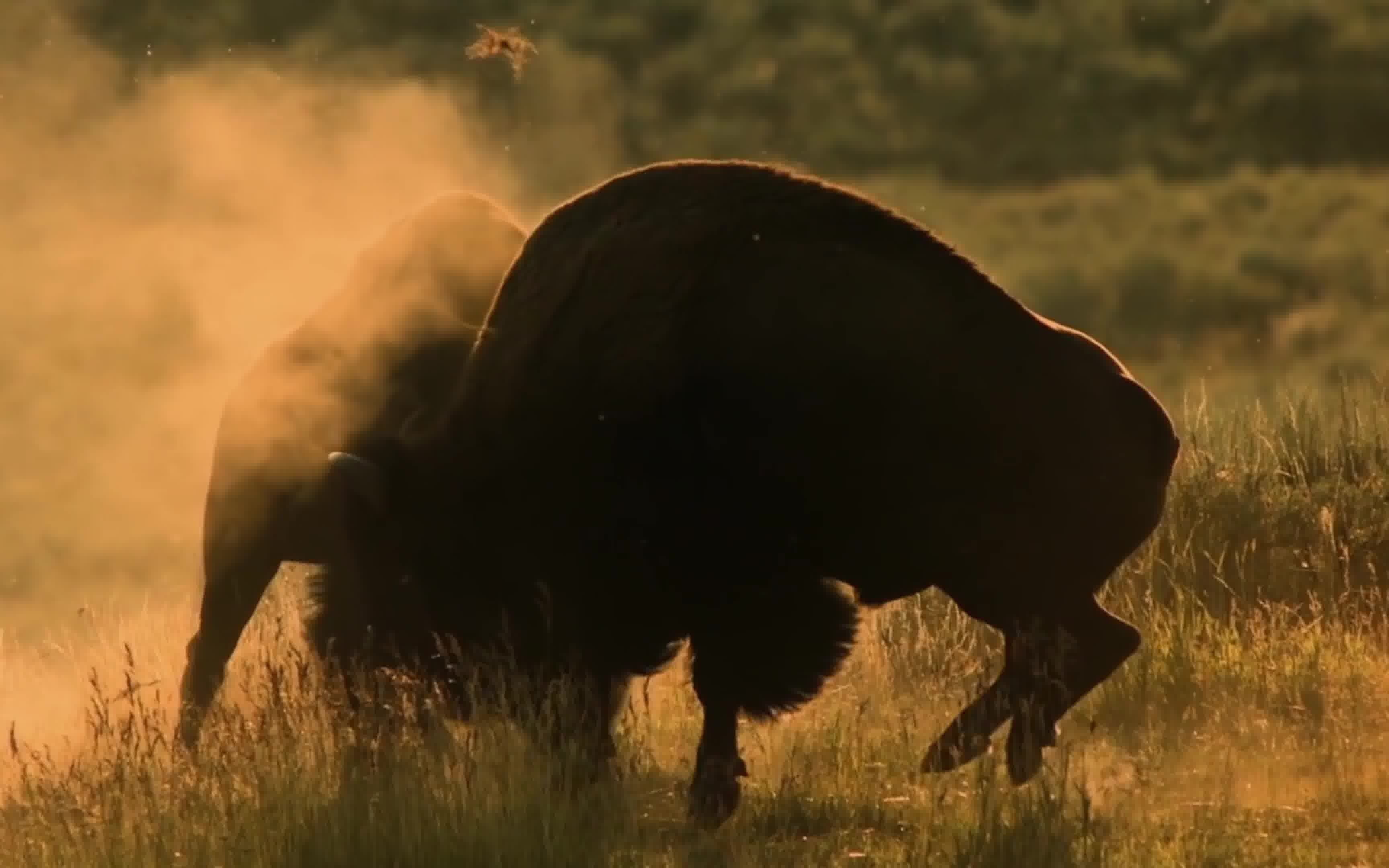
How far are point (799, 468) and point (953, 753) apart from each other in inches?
41.6

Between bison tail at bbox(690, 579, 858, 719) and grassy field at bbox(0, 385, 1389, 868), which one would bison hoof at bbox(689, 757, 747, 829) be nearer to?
grassy field at bbox(0, 385, 1389, 868)

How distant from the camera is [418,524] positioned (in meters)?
7.46

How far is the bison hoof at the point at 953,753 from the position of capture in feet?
22.9

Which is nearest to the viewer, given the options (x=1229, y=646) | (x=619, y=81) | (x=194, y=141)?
(x=1229, y=646)

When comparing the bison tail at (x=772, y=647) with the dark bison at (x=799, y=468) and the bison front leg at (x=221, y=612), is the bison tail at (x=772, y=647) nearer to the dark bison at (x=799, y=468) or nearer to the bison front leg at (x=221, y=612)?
the dark bison at (x=799, y=468)

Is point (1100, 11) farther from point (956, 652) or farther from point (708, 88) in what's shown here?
point (956, 652)

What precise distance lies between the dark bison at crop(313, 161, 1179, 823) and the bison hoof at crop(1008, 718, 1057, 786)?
1 cm

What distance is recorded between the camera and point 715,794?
675cm

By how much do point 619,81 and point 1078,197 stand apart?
10428 millimetres

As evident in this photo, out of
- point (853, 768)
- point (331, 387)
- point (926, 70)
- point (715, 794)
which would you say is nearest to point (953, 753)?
point (853, 768)

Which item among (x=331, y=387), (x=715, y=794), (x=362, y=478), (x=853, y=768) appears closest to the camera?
(x=715, y=794)

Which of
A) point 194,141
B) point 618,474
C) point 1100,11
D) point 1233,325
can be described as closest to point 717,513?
point 618,474

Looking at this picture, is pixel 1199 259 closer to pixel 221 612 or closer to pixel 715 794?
pixel 221 612

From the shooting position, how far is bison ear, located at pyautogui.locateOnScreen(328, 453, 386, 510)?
7332mm
